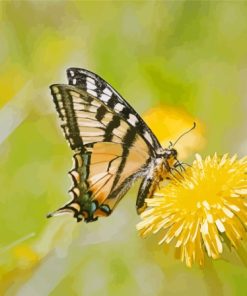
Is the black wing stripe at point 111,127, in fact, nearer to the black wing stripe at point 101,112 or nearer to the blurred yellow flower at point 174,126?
the black wing stripe at point 101,112

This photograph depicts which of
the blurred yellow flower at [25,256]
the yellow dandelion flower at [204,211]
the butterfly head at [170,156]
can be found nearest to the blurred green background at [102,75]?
the blurred yellow flower at [25,256]

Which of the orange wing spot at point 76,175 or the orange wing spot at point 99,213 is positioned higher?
the orange wing spot at point 76,175

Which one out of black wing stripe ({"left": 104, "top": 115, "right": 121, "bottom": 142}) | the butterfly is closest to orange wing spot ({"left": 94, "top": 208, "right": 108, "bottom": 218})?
the butterfly

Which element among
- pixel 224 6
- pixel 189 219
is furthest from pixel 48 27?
pixel 189 219

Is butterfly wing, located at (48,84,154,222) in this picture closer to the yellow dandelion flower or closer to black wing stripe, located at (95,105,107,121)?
black wing stripe, located at (95,105,107,121)

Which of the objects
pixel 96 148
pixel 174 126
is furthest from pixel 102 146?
pixel 174 126
